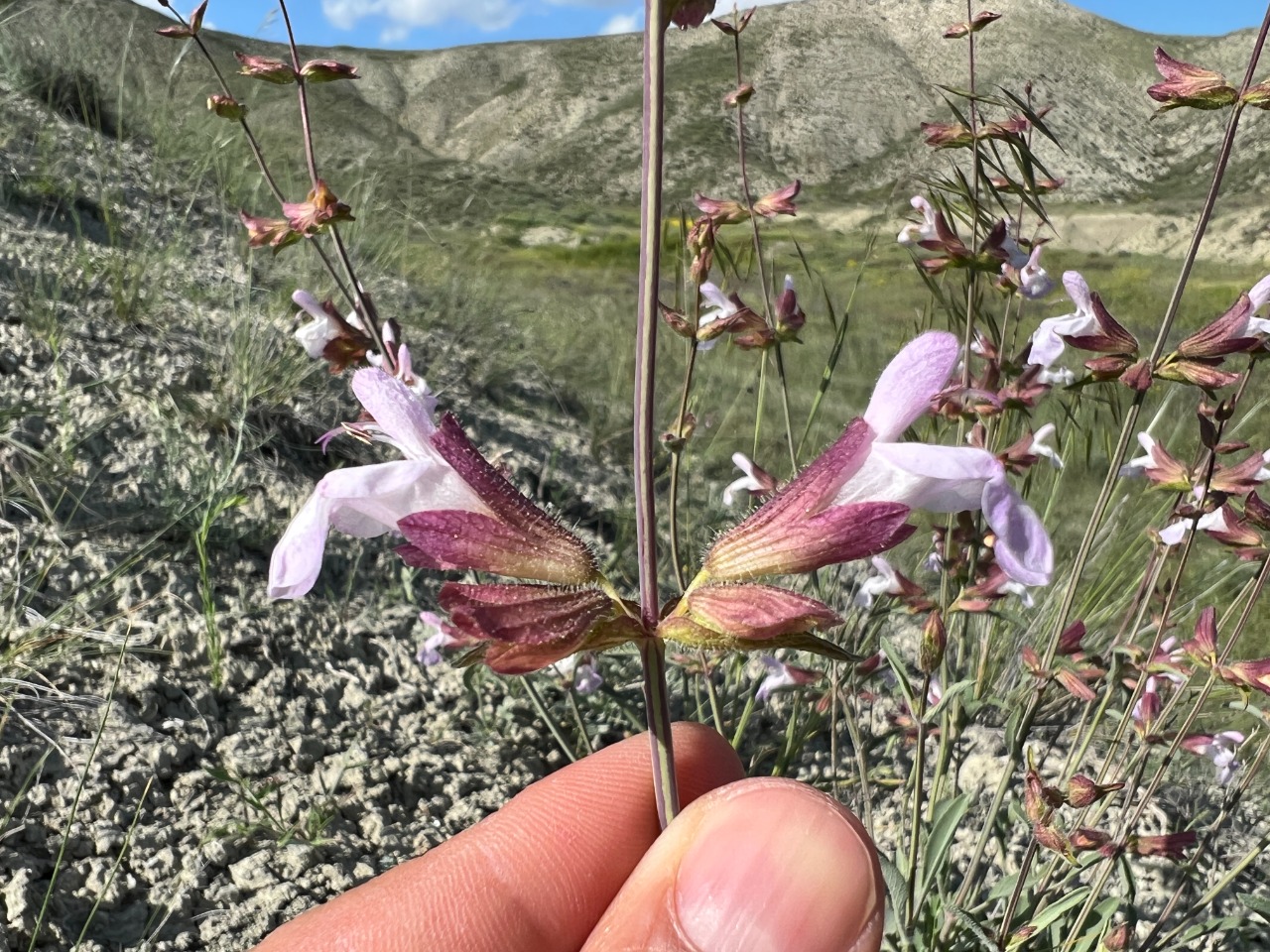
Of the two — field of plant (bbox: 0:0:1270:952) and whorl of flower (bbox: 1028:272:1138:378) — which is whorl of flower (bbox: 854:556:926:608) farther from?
whorl of flower (bbox: 1028:272:1138:378)

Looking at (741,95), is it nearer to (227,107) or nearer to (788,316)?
(788,316)

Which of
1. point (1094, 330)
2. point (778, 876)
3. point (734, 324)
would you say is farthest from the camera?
point (734, 324)

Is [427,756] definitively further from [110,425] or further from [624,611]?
[624,611]

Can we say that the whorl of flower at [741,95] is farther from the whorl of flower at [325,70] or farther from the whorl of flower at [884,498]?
the whorl of flower at [884,498]

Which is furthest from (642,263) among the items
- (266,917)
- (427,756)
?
(427,756)

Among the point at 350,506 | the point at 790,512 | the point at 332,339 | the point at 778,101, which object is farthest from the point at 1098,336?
the point at 778,101

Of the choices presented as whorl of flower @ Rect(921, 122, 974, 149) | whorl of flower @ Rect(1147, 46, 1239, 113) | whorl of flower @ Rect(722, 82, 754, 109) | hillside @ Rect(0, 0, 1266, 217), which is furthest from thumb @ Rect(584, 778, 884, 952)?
hillside @ Rect(0, 0, 1266, 217)
